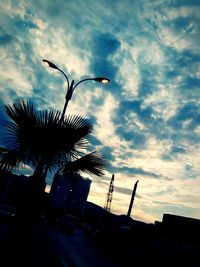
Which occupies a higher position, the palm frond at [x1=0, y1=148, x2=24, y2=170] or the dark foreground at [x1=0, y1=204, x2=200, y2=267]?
the palm frond at [x1=0, y1=148, x2=24, y2=170]

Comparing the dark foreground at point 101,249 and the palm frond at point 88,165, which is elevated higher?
the palm frond at point 88,165

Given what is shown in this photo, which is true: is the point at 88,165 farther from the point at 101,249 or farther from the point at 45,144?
the point at 101,249

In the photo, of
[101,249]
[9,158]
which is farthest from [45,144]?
[101,249]

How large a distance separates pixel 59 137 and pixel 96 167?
4.04 ft

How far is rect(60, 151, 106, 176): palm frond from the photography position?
6121 mm

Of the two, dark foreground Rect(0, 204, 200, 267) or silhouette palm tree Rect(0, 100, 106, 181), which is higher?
silhouette palm tree Rect(0, 100, 106, 181)

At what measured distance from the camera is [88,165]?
20.2 feet

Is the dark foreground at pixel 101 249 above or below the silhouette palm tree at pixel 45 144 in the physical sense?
below

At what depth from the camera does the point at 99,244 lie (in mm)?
23453

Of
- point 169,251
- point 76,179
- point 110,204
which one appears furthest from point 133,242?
point 110,204

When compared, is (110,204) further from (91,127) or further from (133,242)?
(91,127)

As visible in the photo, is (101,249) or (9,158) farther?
(101,249)

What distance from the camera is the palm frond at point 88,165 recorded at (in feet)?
20.1

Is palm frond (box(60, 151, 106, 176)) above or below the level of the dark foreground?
above
